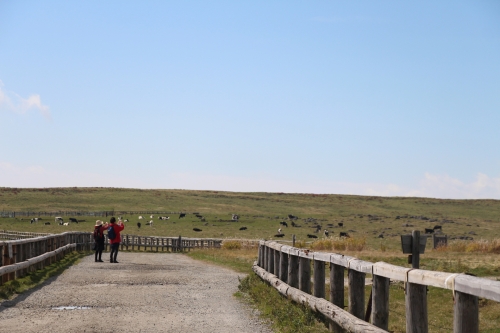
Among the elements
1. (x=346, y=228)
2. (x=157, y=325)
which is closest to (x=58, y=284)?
(x=157, y=325)

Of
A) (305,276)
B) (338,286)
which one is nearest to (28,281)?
(305,276)

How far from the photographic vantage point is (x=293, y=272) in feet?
49.3

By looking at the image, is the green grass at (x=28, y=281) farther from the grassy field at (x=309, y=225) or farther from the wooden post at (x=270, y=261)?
the wooden post at (x=270, y=261)

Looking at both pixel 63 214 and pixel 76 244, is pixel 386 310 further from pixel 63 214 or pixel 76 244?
pixel 63 214

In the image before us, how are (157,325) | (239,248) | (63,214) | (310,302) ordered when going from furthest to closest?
(63,214) → (239,248) → (310,302) → (157,325)

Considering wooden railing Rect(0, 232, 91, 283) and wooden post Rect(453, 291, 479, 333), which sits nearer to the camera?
wooden post Rect(453, 291, 479, 333)

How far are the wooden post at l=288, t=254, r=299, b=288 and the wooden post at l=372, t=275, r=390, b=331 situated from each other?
19.9 ft

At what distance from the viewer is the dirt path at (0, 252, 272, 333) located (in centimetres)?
1124

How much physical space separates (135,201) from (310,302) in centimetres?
12540

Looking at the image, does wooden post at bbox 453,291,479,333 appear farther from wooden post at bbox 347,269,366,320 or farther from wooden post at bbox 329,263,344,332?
wooden post at bbox 329,263,344,332

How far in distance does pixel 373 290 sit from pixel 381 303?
8.8 inches

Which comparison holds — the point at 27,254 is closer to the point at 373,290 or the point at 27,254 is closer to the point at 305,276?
the point at 305,276

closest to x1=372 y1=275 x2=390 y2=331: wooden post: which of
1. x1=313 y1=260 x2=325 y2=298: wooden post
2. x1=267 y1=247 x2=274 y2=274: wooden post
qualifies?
x1=313 y1=260 x2=325 y2=298: wooden post

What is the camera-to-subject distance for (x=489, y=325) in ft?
52.5
